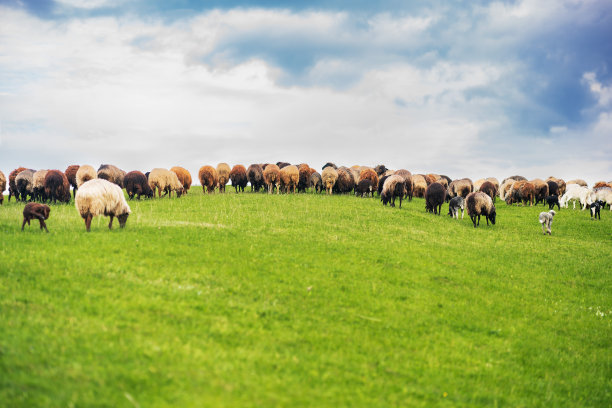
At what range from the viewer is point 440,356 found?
1113 cm

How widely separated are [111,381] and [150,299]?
3.97 meters

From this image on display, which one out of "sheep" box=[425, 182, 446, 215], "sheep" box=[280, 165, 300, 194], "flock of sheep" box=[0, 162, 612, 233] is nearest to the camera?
"flock of sheep" box=[0, 162, 612, 233]

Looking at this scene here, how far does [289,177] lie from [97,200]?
102 feet

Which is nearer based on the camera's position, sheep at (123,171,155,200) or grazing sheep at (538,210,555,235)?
grazing sheep at (538,210,555,235)

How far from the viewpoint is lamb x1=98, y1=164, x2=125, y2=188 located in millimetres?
42625

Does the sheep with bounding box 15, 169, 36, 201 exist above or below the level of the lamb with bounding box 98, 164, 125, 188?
below

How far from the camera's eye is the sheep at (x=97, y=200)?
1886cm

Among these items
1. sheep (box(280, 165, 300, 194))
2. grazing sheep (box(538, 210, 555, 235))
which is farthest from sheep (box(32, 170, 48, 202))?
grazing sheep (box(538, 210, 555, 235))

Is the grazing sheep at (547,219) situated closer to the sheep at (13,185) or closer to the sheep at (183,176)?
the sheep at (183,176)

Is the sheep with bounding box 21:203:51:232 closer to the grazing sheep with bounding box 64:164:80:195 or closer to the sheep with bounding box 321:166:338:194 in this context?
the grazing sheep with bounding box 64:164:80:195

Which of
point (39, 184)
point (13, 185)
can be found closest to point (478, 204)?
point (39, 184)

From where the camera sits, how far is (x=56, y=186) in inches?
1356

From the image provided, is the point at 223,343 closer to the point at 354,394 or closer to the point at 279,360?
the point at 279,360

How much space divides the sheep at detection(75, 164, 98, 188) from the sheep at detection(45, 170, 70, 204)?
13.2ft
